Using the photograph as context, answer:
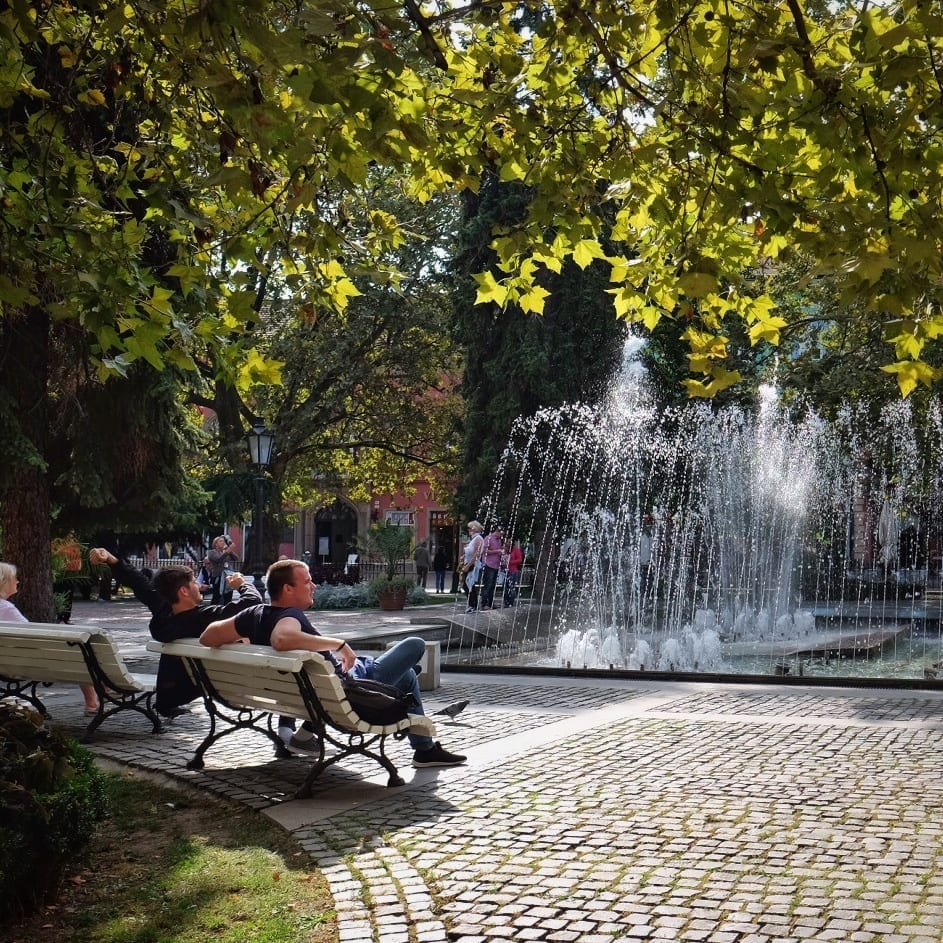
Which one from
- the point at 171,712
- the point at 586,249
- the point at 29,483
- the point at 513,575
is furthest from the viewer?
the point at 513,575

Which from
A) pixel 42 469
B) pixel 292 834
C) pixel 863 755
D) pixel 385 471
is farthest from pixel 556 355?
pixel 292 834

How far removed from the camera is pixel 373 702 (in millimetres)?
7051

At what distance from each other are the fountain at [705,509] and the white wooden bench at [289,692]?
10.7 metres

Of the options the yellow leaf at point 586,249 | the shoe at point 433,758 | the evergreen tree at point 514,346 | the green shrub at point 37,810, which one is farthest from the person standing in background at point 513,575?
the green shrub at point 37,810

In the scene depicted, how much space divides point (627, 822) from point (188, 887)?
2.19 metres

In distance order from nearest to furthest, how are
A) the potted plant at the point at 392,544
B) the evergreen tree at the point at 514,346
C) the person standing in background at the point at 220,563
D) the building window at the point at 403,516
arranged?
the person standing in background at the point at 220,563
the evergreen tree at the point at 514,346
the potted plant at the point at 392,544
the building window at the point at 403,516

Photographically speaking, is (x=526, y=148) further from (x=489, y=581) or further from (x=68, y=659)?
(x=489, y=581)

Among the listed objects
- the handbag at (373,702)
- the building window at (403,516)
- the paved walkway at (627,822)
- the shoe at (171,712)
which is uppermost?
the building window at (403,516)

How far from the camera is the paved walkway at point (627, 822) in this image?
4625mm

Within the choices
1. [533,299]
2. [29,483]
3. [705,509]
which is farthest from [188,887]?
[705,509]

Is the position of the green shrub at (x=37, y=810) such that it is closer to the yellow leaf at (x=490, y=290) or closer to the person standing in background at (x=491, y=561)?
the yellow leaf at (x=490, y=290)

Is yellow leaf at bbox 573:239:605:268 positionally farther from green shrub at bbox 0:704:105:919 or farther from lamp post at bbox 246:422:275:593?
lamp post at bbox 246:422:275:593

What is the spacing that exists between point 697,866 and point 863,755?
10.4 feet

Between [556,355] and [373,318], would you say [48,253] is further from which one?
[373,318]
